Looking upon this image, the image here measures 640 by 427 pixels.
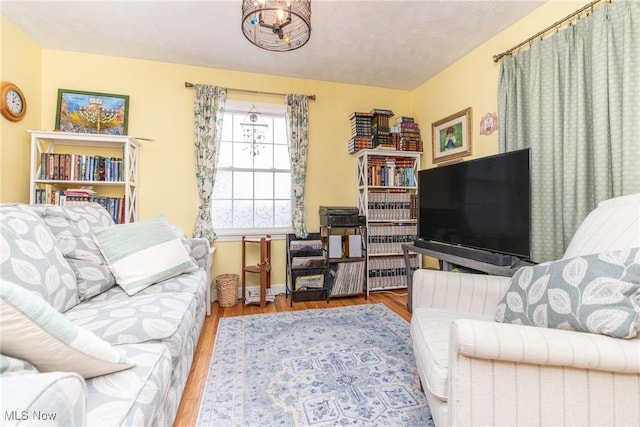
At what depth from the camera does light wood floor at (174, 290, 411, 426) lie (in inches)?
56.1

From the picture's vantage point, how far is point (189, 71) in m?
2.96

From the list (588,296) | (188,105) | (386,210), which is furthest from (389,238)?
(188,105)

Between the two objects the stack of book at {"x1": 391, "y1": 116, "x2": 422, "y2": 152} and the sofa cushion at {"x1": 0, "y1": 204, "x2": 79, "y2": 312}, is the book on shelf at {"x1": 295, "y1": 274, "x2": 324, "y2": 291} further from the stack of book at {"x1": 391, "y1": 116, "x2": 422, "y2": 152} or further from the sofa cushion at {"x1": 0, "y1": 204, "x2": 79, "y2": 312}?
the sofa cushion at {"x1": 0, "y1": 204, "x2": 79, "y2": 312}

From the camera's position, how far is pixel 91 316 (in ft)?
3.80

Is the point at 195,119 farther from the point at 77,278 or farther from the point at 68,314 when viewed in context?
the point at 68,314

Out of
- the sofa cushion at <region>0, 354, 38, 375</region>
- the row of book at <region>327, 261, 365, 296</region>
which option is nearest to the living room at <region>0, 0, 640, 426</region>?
the row of book at <region>327, 261, 365, 296</region>

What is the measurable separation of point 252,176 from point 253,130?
518mm

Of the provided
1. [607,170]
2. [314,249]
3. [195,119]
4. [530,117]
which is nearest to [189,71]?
[195,119]

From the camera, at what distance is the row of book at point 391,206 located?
3.22 m

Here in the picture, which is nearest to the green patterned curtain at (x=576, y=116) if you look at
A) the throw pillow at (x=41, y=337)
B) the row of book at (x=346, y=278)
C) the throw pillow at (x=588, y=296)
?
the throw pillow at (x=588, y=296)

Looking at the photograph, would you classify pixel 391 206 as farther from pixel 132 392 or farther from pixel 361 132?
pixel 132 392

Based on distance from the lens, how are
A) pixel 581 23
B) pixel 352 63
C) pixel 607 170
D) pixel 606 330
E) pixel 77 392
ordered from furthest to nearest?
pixel 352 63 → pixel 581 23 → pixel 607 170 → pixel 606 330 → pixel 77 392

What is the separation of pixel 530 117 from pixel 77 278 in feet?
9.93

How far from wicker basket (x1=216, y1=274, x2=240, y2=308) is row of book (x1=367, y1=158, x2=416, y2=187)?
5.97 ft
